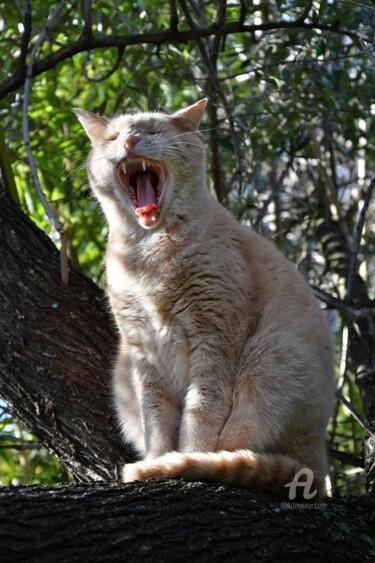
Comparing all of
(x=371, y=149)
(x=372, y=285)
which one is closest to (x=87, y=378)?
(x=371, y=149)

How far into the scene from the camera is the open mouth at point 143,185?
11.2 ft

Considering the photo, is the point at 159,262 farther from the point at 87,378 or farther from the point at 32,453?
the point at 32,453

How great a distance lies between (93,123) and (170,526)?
2099 mm

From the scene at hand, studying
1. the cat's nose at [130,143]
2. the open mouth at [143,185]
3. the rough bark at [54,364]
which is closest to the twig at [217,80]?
the open mouth at [143,185]

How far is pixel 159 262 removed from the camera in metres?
3.37

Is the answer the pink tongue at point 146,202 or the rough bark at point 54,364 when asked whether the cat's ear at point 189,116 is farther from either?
the rough bark at point 54,364

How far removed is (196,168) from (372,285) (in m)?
3.96

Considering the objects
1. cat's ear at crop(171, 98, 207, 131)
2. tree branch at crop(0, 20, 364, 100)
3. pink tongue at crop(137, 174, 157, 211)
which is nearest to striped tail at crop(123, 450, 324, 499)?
pink tongue at crop(137, 174, 157, 211)

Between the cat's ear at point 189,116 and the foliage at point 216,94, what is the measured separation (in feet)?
0.93

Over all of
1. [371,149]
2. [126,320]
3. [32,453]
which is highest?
[371,149]

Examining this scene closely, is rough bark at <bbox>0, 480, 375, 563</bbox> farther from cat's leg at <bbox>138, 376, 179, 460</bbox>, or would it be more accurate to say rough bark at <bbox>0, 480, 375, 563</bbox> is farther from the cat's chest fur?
the cat's chest fur

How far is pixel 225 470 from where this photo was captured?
8.89ft

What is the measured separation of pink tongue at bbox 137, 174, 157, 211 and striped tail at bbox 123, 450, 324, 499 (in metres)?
1.23

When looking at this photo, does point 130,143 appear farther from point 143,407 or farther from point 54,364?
point 143,407
